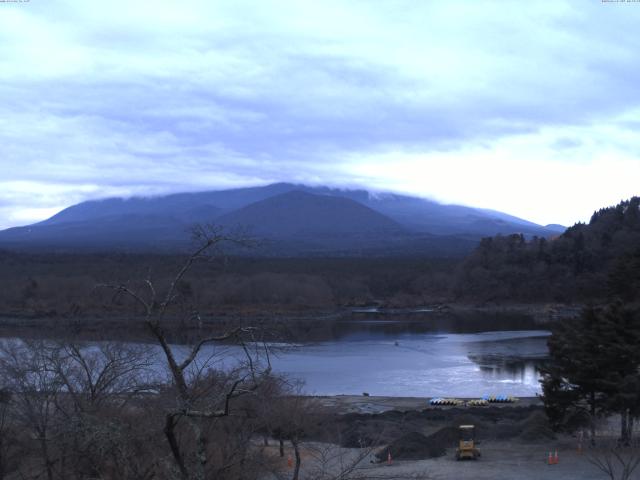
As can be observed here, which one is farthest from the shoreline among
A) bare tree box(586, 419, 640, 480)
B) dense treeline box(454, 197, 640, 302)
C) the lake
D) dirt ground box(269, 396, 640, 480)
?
dense treeline box(454, 197, 640, 302)

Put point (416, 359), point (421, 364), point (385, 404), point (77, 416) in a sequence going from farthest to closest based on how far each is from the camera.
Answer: point (416, 359) < point (421, 364) < point (385, 404) < point (77, 416)

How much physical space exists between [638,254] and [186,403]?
3556 cm

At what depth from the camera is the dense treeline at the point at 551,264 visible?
245 feet

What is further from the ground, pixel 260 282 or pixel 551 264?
pixel 551 264

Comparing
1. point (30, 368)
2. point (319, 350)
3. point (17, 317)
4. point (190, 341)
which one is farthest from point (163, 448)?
point (17, 317)

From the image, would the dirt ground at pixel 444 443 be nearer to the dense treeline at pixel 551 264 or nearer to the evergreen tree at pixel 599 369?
the evergreen tree at pixel 599 369

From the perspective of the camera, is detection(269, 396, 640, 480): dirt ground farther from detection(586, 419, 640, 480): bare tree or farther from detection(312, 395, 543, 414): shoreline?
detection(586, 419, 640, 480): bare tree

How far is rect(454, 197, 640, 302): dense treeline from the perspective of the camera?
74.7m

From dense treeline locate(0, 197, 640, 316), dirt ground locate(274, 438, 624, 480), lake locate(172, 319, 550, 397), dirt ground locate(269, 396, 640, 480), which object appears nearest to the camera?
dirt ground locate(274, 438, 624, 480)

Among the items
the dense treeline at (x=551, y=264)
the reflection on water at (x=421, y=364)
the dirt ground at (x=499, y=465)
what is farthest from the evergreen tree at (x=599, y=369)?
the dense treeline at (x=551, y=264)

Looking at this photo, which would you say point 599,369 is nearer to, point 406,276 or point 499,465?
point 499,465

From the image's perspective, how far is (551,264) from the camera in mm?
80062

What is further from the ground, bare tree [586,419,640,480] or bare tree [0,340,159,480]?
bare tree [0,340,159,480]

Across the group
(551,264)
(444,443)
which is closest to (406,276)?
(551,264)
